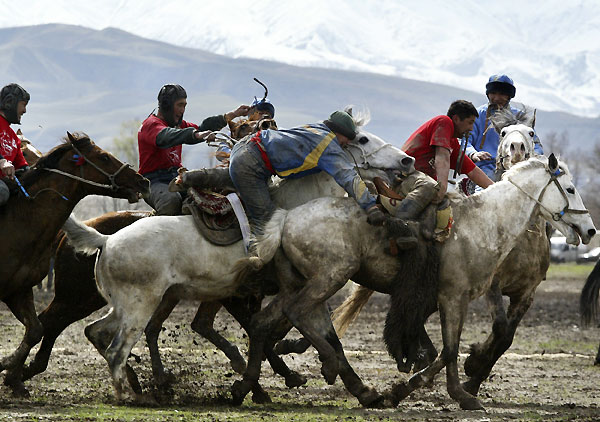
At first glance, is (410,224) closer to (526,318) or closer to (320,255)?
(320,255)

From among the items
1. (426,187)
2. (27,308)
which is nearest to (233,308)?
(27,308)

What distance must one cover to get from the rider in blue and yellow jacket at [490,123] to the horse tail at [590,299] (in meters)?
3.35

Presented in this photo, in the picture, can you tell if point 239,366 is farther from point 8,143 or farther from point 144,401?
point 8,143

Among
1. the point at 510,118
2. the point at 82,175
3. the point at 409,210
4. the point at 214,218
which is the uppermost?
the point at 510,118

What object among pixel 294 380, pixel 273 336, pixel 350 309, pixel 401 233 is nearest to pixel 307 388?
pixel 294 380

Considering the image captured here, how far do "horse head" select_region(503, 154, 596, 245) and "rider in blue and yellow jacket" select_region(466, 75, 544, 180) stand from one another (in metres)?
1.68

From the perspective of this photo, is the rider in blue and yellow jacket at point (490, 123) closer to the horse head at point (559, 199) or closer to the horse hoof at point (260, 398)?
the horse head at point (559, 199)

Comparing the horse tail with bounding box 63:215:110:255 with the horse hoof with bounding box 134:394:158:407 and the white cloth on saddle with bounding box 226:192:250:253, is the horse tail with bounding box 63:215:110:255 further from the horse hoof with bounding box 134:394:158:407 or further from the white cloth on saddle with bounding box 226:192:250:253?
the horse hoof with bounding box 134:394:158:407

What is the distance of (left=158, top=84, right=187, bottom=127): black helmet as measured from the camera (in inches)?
398

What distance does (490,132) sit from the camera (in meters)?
11.8

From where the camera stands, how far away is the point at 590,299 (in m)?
14.2

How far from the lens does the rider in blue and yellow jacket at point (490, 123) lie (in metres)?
11.5

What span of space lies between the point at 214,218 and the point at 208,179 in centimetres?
40

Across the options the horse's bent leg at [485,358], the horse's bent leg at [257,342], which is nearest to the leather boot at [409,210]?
the horse's bent leg at [257,342]
